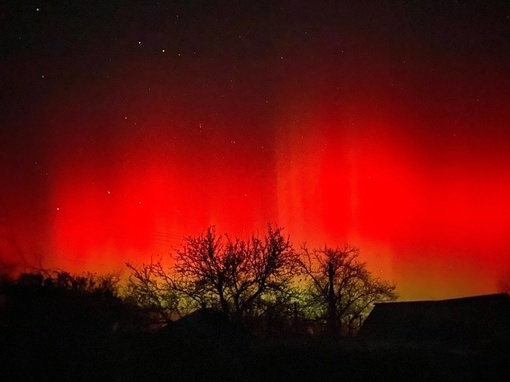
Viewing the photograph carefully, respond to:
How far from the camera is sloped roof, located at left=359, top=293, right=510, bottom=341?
32019 mm

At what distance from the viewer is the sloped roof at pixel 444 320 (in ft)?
105

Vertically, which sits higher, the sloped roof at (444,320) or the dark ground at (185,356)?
the sloped roof at (444,320)

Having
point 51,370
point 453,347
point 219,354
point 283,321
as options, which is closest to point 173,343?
point 219,354

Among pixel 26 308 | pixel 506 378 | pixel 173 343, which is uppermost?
pixel 26 308

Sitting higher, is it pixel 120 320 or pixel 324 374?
pixel 120 320

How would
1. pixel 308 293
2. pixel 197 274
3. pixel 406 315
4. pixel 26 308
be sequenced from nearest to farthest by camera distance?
1. pixel 26 308
2. pixel 197 274
3. pixel 406 315
4. pixel 308 293

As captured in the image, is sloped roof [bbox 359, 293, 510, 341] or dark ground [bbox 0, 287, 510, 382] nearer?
dark ground [bbox 0, 287, 510, 382]

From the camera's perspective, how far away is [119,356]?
21656 millimetres

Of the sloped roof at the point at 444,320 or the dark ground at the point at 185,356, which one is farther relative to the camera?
the sloped roof at the point at 444,320

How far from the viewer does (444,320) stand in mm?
34188

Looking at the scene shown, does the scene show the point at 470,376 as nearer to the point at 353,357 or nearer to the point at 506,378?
the point at 506,378

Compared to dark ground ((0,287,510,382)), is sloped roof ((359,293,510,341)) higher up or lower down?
higher up

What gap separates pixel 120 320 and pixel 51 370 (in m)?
6.82

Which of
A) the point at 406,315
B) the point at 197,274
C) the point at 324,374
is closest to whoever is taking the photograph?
the point at 324,374
